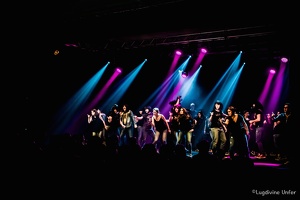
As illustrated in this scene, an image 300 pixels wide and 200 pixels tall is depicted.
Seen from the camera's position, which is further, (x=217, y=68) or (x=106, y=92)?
(x=106, y=92)

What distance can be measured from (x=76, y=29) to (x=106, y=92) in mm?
7233

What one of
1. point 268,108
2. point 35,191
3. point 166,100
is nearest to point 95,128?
point 166,100

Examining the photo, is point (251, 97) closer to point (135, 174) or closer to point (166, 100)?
point (166, 100)

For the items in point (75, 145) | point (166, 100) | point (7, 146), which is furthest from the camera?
point (166, 100)

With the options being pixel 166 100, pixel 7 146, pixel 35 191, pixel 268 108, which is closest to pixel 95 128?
pixel 166 100

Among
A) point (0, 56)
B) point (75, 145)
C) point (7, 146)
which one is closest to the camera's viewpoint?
point (7, 146)

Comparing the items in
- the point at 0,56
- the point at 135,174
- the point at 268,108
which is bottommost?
the point at 135,174

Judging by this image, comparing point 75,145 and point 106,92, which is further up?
point 106,92

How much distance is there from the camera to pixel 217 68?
13617 millimetres

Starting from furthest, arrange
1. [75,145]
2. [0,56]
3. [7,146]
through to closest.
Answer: [0,56] < [75,145] < [7,146]

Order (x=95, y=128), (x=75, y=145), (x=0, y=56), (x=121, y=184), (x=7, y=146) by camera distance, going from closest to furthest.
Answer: (x=121, y=184), (x=7, y=146), (x=75, y=145), (x=0, y=56), (x=95, y=128)

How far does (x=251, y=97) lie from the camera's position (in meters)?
12.8

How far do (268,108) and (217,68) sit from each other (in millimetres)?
3595

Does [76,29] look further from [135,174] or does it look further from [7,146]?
[135,174]
